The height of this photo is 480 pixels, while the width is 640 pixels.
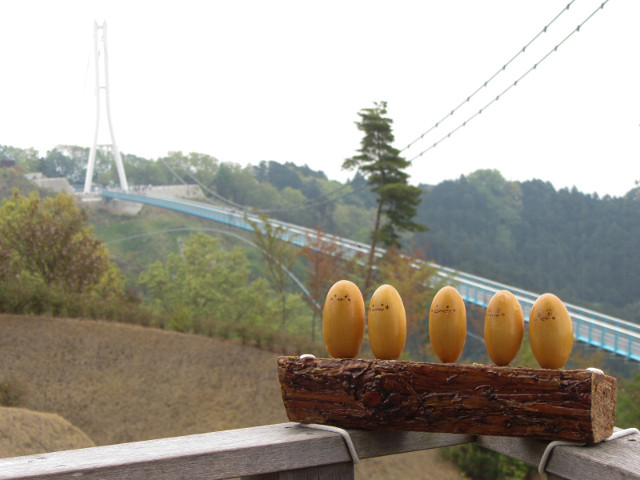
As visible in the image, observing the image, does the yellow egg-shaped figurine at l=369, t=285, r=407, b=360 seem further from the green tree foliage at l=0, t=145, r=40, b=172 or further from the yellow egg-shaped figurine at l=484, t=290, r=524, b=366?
the green tree foliage at l=0, t=145, r=40, b=172

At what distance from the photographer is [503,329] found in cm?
82

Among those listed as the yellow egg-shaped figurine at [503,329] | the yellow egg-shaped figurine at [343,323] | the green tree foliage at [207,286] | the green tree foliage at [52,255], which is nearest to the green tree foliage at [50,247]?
the green tree foliage at [52,255]

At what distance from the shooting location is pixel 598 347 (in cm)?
893

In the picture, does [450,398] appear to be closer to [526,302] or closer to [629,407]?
[629,407]

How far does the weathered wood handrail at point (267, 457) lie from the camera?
612 mm

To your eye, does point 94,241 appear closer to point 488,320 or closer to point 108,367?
point 108,367

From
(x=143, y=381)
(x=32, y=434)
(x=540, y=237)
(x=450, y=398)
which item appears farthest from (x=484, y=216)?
(x=450, y=398)

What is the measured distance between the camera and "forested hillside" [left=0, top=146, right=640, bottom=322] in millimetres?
16094

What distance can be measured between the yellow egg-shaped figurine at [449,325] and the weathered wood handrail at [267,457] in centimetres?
12

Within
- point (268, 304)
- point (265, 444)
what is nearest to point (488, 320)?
point (265, 444)

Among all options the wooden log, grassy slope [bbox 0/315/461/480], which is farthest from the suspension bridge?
the wooden log

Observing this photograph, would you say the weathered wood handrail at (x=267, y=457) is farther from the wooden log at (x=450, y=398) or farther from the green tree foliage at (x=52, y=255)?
the green tree foliage at (x=52, y=255)

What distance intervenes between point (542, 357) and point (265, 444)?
1.24 ft

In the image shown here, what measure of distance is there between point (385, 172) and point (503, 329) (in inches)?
455
